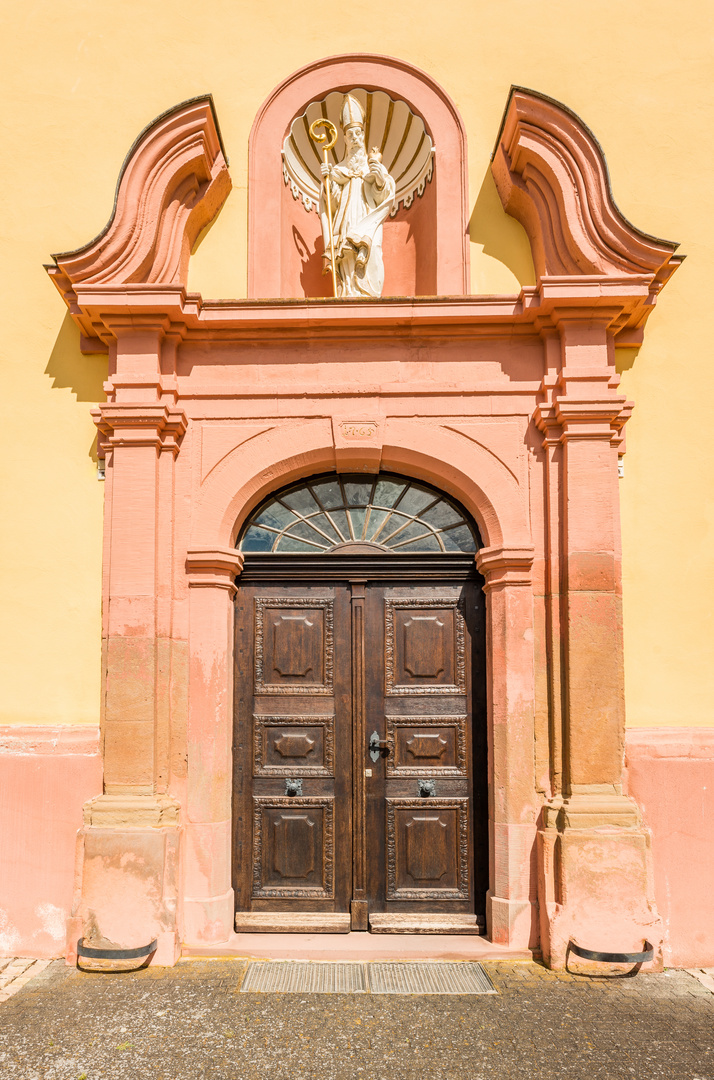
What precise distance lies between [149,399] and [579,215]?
9.86ft

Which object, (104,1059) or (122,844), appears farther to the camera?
(122,844)

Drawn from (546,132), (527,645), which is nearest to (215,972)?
(527,645)

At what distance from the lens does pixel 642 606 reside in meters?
5.15

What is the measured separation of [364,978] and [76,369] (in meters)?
4.17

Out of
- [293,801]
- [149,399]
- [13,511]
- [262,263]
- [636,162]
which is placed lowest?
[293,801]

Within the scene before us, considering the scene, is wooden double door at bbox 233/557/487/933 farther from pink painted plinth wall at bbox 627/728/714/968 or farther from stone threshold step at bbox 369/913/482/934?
pink painted plinth wall at bbox 627/728/714/968

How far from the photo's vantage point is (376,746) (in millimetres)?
5297

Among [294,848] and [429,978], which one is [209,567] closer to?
[294,848]

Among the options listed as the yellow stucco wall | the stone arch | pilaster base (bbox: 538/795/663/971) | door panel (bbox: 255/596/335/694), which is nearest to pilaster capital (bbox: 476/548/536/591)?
the stone arch

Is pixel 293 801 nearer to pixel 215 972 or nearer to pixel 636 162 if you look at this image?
pixel 215 972

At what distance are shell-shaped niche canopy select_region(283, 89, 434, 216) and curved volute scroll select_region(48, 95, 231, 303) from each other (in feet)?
2.54

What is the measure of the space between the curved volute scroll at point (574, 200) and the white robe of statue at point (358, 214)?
972 millimetres

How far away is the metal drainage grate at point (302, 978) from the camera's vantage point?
438 centimetres

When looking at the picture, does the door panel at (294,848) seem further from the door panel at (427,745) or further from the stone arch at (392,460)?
the stone arch at (392,460)
